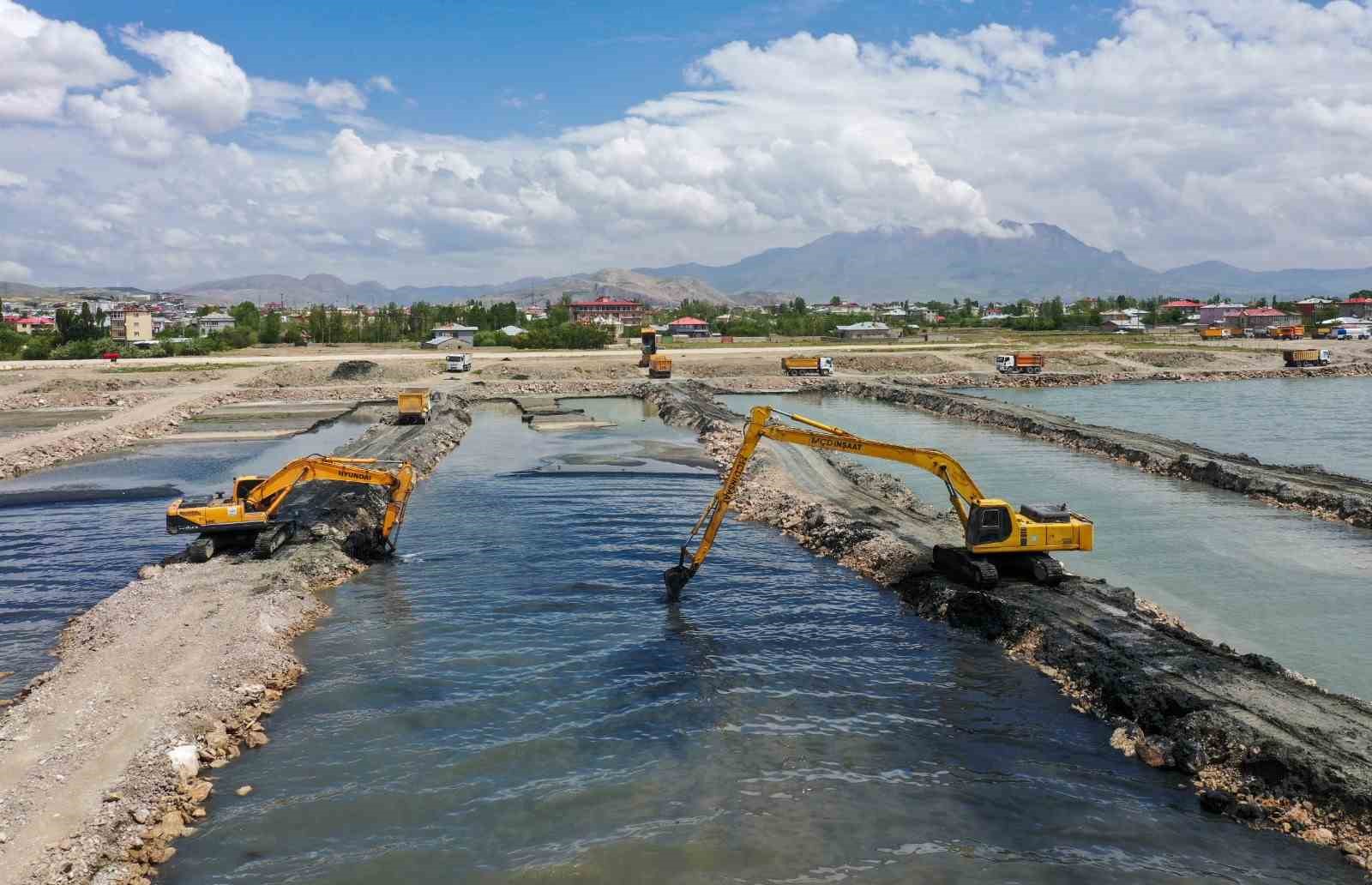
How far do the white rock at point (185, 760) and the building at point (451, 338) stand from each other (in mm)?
105856

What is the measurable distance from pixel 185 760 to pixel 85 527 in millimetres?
21548

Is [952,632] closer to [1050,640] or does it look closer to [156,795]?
[1050,640]

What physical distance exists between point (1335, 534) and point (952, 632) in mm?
17550

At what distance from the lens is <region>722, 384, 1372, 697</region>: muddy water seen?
21688 millimetres

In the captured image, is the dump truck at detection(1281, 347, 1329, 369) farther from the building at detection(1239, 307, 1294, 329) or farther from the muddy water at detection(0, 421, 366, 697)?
the muddy water at detection(0, 421, 366, 697)

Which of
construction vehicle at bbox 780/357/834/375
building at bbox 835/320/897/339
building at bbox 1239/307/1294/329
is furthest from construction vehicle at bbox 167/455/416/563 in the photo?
building at bbox 1239/307/1294/329

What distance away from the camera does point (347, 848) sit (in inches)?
536

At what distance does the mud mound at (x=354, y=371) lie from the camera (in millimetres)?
84812

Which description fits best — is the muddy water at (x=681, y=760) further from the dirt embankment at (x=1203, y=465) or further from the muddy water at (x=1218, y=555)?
the dirt embankment at (x=1203, y=465)

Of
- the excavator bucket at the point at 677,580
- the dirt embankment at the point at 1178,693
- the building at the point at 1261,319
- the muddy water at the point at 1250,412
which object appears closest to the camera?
the dirt embankment at the point at 1178,693

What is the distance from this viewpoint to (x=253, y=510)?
27250 mm

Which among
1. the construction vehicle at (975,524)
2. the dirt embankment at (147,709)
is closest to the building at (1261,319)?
the construction vehicle at (975,524)

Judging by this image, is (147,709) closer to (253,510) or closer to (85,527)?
(253,510)

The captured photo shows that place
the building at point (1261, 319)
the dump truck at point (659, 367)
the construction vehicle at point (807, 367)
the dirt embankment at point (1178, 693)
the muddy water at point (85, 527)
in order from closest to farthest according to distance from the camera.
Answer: the dirt embankment at point (1178, 693) < the muddy water at point (85, 527) < the dump truck at point (659, 367) < the construction vehicle at point (807, 367) < the building at point (1261, 319)
